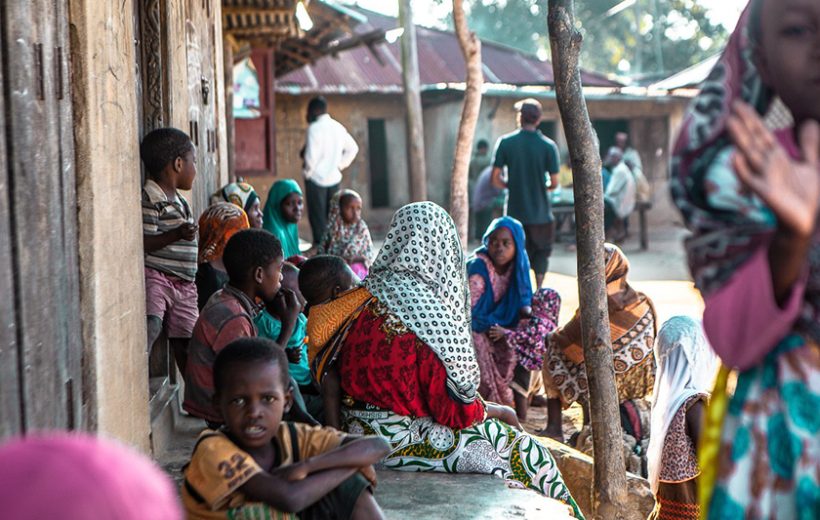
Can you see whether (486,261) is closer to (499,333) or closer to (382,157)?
(499,333)

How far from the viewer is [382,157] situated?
22797 mm

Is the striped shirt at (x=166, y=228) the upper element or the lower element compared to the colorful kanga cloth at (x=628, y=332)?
upper

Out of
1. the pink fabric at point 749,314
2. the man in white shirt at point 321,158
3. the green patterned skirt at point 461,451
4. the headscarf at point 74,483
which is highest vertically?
the man in white shirt at point 321,158

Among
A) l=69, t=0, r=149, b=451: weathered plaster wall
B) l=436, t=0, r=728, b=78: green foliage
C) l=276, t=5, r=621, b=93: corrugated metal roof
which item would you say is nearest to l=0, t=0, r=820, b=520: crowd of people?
l=69, t=0, r=149, b=451: weathered plaster wall

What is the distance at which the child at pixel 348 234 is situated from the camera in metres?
8.24

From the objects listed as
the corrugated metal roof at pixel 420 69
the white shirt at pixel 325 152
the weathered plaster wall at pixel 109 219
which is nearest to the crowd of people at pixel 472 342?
the weathered plaster wall at pixel 109 219

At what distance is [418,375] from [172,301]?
1423 mm

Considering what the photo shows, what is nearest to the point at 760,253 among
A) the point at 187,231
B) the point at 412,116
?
the point at 187,231

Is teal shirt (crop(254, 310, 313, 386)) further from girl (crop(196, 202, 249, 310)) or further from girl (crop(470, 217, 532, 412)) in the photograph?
girl (crop(470, 217, 532, 412))

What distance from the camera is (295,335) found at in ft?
17.0

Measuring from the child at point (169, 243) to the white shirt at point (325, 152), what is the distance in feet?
22.3

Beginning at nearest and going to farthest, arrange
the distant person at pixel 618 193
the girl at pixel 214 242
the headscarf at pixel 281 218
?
the girl at pixel 214 242 < the headscarf at pixel 281 218 < the distant person at pixel 618 193

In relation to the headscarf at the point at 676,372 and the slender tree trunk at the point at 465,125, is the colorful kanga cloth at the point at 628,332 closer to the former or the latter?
the headscarf at the point at 676,372

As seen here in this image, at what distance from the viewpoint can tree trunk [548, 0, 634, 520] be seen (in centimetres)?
477
